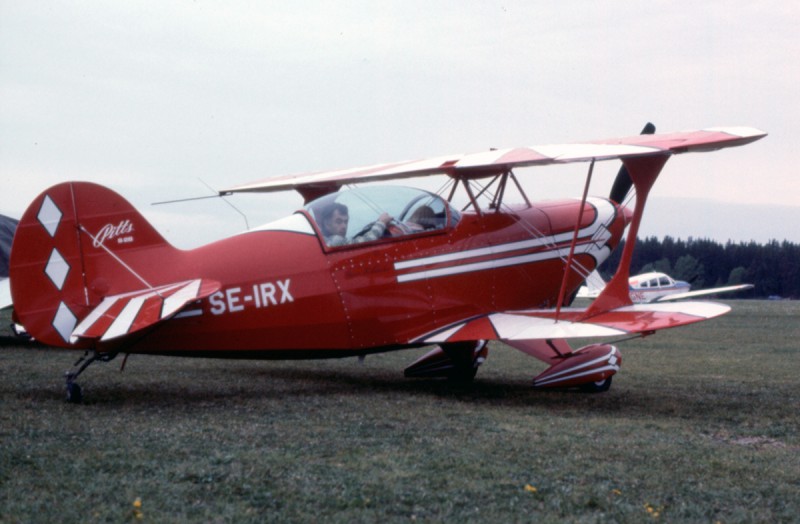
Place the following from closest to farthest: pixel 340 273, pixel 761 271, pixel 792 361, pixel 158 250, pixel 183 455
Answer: pixel 183 455 → pixel 158 250 → pixel 340 273 → pixel 792 361 → pixel 761 271

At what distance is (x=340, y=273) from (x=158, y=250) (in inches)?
65.6

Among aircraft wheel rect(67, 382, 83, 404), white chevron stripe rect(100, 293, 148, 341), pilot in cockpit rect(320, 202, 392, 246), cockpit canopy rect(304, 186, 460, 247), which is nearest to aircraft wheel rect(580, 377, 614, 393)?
cockpit canopy rect(304, 186, 460, 247)

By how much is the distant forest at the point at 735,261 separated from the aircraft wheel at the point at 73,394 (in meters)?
69.1

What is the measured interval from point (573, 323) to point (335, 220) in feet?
8.10

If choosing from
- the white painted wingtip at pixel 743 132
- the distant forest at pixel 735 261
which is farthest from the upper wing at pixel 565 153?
the distant forest at pixel 735 261

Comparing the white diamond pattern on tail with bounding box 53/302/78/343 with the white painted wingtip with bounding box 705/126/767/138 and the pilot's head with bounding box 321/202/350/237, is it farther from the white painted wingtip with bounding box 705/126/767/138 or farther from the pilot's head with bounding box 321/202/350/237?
the white painted wingtip with bounding box 705/126/767/138

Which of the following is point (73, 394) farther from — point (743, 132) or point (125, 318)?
Answer: point (743, 132)

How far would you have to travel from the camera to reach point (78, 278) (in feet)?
22.9

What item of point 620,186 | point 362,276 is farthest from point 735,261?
point 362,276

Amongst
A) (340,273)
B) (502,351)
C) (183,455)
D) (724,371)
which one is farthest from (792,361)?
(183,455)

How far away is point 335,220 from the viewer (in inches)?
318

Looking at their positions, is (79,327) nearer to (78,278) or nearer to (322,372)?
(78,278)

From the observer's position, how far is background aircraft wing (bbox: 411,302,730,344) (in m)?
7.53

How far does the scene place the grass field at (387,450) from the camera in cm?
402
